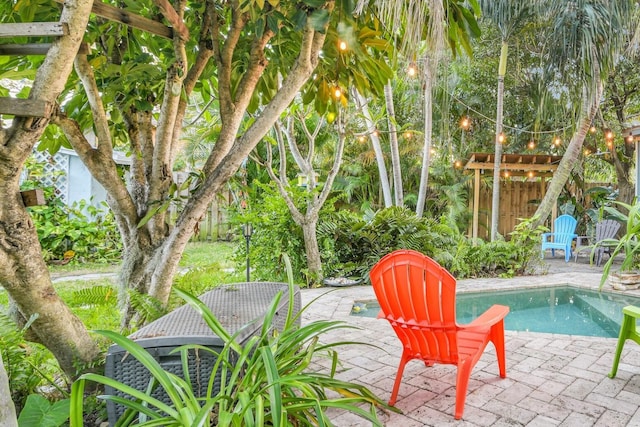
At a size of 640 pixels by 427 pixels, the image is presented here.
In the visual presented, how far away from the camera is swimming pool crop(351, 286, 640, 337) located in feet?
14.2

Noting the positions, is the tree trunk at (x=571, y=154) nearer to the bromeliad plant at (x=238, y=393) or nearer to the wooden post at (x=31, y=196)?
the bromeliad plant at (x=238, y=393)

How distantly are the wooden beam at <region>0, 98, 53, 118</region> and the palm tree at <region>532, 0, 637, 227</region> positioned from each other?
7520 mm

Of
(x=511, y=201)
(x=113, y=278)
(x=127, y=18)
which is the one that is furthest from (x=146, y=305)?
(x=511, y=201)

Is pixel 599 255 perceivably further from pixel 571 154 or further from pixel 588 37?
pixel 588 37

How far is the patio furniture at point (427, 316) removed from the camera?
2105mm

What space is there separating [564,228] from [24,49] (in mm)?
10027

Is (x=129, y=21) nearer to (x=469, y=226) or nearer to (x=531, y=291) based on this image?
(x=531, y=291)

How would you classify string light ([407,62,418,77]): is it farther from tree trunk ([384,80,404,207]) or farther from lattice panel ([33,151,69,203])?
lattice panel ([33,151,69,203])

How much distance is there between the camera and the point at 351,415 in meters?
2.12

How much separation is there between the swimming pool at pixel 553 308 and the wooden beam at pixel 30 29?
3.81 metres

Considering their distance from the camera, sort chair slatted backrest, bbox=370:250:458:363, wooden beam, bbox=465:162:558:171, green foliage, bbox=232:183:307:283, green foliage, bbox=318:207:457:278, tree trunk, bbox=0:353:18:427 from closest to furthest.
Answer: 1. tree trunk, bbox=0:353:18:427
2. chair slatted backrest, bbox=370:250:458:363
3. green foliage, bbox=232:183:307:283
4. green foliage, bbox=318:207:457:278
5. wooden beam, bbox=465:162:558:171

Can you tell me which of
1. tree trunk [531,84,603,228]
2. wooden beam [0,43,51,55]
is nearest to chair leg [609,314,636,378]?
wooden beam [0,43,51,55]

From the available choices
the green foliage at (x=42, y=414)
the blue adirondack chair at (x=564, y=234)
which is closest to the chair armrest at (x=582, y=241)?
the blue adirondack chair at (x=564, y=234)

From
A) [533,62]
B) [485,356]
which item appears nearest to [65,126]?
[485,356]
